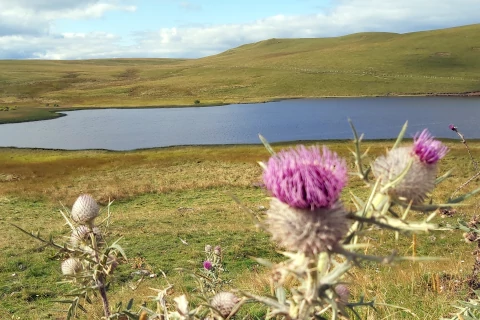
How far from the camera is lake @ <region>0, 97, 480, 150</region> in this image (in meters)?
→ 51.7

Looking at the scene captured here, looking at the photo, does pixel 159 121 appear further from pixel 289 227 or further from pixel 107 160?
pixel 289 227

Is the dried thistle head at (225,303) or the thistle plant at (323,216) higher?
the thistle plant at (323,216)

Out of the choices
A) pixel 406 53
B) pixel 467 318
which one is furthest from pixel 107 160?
pixel 406 53

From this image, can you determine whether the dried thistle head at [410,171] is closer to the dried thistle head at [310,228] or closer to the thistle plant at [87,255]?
the dried thistle head at [310,228]

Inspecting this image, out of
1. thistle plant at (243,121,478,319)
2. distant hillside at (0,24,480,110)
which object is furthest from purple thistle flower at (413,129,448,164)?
distant hillside at (0,24,480,110)

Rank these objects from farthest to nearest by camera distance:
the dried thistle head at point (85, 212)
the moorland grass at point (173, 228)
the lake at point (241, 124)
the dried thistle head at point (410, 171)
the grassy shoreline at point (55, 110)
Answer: the grassy shoreline at point (55, 110), the lake at point (241, 124), the moorland grass at point (173, 228), the dried thistle head at point (85, 212), the dried thistle head at point (410, 171)

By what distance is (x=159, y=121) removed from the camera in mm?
70562

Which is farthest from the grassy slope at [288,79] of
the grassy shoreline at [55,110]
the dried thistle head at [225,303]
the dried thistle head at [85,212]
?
the dried thistle head at [225,303]

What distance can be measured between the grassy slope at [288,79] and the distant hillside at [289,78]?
0.69 feet

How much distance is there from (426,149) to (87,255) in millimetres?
1959

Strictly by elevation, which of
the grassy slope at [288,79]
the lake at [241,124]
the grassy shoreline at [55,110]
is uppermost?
the grassy slope at [288,79]

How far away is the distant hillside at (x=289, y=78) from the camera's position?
3932 inches

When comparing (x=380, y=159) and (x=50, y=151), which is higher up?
(x=380, y=159)

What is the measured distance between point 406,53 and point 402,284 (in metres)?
131
